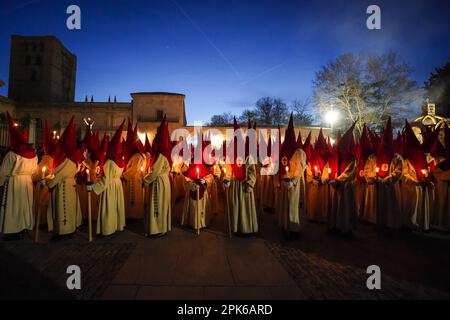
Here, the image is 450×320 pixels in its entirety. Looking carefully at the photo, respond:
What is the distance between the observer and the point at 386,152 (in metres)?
6.73

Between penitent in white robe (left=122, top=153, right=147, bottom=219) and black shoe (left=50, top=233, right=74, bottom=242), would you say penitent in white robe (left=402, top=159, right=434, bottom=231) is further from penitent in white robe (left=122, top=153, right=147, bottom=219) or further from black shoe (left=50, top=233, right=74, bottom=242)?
black shoe (left=50, top=233, right=74, bottom=242)

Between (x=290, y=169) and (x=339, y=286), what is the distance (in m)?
2.97

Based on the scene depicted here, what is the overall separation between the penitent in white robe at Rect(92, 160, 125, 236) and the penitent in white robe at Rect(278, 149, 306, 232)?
14.3ft

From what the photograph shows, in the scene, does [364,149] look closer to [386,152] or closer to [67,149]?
[386,152]

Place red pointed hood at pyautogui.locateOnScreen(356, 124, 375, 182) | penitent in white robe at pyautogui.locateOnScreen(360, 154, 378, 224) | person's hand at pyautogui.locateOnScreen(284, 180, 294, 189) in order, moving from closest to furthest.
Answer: person's hand at pyautogui.locateOnScreen(284, 180, 294, 189), penitent in white robe at pyautogui.locateOnScreen(360, 154, 378, 224), red pointed hood at pyautogui.locateOnScreen(356, 124, 375, 182)

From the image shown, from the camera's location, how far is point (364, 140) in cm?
763

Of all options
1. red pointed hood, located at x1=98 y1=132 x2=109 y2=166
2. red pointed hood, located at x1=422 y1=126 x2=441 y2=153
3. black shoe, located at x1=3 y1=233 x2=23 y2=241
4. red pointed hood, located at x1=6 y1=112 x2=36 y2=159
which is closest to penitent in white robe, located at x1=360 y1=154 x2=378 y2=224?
red pointed hood, located at x1=422 y1=126 x2=441 y2=153

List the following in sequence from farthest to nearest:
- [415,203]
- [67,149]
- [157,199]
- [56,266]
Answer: [415,203] → [157,199] → [67,149] → [56,266]

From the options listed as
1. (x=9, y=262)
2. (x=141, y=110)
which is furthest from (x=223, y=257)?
(x=141, y=110)

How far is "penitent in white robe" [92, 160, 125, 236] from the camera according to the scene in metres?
5.93

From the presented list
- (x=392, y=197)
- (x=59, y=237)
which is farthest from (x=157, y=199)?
(x=392, y=197)

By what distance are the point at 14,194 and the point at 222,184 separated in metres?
5.15

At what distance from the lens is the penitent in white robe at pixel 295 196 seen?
5996 millimetres

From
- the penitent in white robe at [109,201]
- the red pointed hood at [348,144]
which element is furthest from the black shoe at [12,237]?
the red pointed hood at [348,144]
